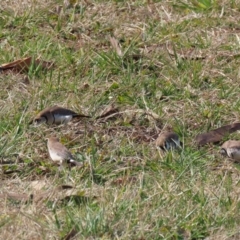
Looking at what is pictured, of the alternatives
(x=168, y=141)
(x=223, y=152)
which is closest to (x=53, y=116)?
→ (x=168, y=141)

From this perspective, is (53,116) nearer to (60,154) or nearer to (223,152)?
(60,154)

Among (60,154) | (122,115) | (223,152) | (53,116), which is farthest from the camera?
(122,115)

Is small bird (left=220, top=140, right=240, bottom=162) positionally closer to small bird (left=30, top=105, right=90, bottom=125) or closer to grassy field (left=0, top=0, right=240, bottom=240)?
grassy field (left=0, top=0, right=240, bottom=240)

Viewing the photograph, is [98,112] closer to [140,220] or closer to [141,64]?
[141,64]

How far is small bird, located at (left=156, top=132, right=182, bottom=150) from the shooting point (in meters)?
4.99

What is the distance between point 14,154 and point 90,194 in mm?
702

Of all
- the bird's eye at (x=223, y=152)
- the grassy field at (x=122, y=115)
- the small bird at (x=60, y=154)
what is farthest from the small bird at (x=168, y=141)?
the small bird at (x=60, y=154)

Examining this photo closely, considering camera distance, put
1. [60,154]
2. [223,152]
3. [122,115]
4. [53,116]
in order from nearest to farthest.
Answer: [60,154], [223,152], [53,116], [122,115]

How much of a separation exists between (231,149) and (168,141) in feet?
1.16

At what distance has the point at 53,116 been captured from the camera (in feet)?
17.1

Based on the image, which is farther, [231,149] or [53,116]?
[53,116]

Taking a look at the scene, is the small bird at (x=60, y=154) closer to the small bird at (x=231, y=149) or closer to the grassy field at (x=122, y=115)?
the grassy field at (x=122, y=115)

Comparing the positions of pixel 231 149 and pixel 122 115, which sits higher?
pixel 231 149

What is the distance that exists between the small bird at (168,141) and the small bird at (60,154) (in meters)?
0.51
